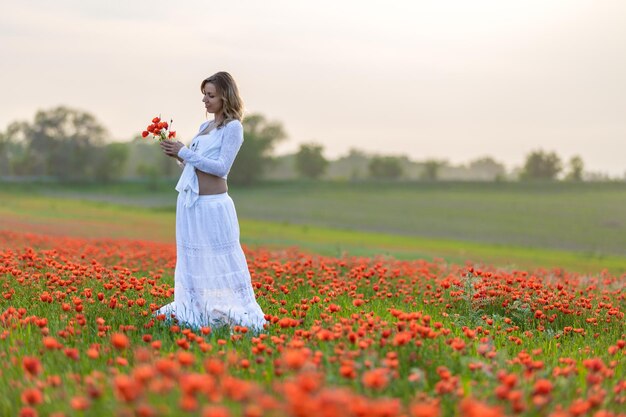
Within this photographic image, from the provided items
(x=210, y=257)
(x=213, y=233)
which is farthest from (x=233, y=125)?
Answer: (x=210, y=257)

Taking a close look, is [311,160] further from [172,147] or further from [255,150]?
[172,147]

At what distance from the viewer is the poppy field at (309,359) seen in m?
3.31

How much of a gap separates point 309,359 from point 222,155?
3.37m

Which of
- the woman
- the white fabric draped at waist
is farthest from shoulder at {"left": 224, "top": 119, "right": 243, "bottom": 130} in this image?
the white fabric draped at waist

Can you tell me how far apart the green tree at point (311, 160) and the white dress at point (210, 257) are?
8475 centimetres

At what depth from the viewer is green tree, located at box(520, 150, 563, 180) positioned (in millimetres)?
82938

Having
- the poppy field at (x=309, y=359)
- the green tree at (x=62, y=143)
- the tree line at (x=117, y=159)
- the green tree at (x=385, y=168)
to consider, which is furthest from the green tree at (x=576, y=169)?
the poppy field at (x=309, y=359)

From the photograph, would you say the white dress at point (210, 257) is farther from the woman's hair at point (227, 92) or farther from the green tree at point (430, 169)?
the green tree at point (430, 169)

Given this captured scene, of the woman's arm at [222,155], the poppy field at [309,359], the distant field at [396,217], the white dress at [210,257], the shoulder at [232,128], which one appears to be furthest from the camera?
the distant field at [396,217]

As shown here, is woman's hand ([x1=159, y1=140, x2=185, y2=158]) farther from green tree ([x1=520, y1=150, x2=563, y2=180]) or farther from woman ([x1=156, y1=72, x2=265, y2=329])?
green tree ([x1=520, y1=150, x2=563, y2=180])

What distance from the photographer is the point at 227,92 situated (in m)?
7.34

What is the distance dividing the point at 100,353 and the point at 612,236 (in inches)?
1454

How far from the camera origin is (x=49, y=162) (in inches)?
3292

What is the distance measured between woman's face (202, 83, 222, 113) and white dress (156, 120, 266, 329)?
0.70 feet
